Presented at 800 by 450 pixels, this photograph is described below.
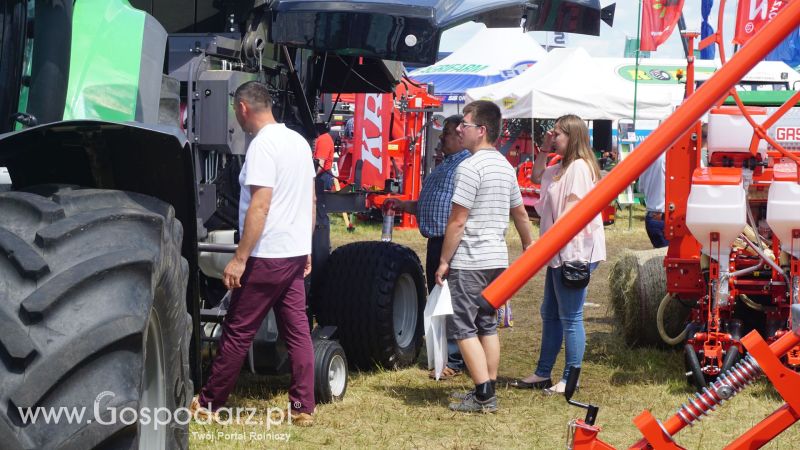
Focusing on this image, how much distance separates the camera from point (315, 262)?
238 inches

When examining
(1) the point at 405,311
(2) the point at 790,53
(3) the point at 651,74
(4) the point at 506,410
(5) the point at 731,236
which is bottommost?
(4) the point at 506,410

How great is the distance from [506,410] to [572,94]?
12.2 meters

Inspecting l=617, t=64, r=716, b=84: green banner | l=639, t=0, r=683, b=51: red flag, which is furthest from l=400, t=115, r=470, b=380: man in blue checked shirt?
l=617, t=64, r=716, b=84: green banner

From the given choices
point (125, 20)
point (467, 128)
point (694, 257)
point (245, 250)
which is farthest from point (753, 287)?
point (125, 20)

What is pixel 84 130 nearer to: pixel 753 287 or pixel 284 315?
pixel 284 315

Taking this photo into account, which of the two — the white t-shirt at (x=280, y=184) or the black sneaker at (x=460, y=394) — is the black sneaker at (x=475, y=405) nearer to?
the black sneaker at (x=460, y=394)

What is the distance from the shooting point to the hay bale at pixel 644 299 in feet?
22.8

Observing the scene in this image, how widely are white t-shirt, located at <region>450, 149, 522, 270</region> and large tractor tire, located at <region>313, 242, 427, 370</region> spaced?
684 mm

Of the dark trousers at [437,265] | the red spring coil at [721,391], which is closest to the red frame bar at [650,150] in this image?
the red spring coil at [721,391]

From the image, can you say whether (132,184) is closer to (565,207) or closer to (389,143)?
(565,207)

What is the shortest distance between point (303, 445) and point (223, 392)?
1.40 feet

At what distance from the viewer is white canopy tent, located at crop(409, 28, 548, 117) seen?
→ 71.6 feet

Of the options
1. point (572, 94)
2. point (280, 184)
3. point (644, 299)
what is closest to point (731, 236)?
point (644, 299)

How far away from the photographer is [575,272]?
5789 mm
